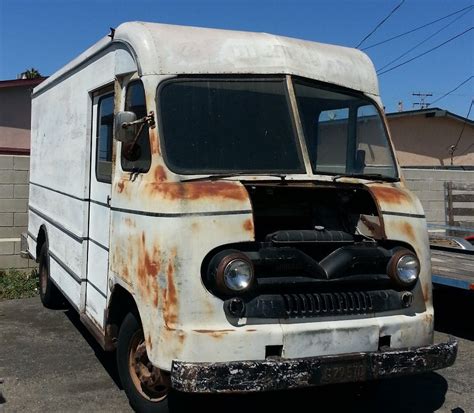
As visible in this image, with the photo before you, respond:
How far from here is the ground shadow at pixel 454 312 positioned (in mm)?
7129

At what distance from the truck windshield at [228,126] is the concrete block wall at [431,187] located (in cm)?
732

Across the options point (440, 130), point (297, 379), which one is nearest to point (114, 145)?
point (297, 379)

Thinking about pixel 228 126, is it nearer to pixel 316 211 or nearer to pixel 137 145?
pixel 137 145

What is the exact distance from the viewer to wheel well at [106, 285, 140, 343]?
4523 mm

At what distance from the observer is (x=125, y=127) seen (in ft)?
14.1

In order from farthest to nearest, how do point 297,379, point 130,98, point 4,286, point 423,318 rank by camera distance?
1. point 4,286
2. point 130,98
3. point 423,318
4. point 297,379

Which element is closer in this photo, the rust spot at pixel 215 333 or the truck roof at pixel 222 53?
the rust spot at pixel 215 333

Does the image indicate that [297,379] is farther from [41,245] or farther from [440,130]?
[440,130]

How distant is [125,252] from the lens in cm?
434

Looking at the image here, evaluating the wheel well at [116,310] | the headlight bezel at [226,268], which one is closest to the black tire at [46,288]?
the wheel well at [116,310]

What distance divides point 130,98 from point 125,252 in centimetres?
117

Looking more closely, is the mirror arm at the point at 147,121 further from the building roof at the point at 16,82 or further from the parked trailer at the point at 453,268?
the building roof at the point at 16,82

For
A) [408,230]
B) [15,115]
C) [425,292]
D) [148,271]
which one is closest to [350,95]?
[408,230]

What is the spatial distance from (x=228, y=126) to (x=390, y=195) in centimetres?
124
